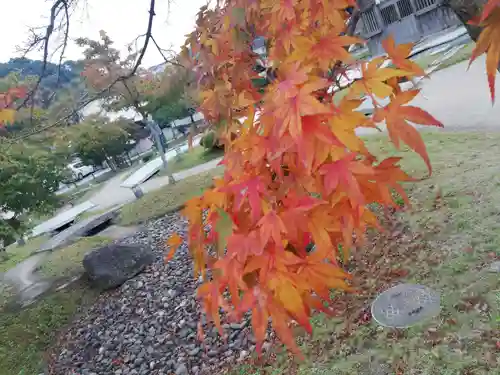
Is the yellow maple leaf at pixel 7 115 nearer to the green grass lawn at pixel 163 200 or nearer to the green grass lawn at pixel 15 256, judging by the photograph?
the green grass lawn at pixel 163 200

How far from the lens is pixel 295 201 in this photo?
1096 mm

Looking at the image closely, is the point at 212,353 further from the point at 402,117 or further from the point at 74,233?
the point at 74,233

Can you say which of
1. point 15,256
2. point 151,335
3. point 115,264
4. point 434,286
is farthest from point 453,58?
point 15,256

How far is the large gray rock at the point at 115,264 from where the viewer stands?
6289mm

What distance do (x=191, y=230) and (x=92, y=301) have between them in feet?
17.8

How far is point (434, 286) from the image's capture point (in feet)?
11.1

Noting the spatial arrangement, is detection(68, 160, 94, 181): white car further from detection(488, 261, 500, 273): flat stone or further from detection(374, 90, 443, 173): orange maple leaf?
detection(374, 90, 443, 173): orange maple leaf

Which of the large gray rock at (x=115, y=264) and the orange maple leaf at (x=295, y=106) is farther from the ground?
the orange maple leaf at (x=295, y=106)

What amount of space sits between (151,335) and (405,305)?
2985 mm

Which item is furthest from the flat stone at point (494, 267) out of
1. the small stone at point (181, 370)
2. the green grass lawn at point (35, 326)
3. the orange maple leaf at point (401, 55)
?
the green grass lawn at point (35, 326)

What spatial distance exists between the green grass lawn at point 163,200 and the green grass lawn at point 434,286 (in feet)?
17.2

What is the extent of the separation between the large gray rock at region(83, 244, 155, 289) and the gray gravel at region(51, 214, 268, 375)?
0.44ft

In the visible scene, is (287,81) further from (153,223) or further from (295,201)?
(153,223)

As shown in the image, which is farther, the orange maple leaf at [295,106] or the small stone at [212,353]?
the small stone at [212,353]
